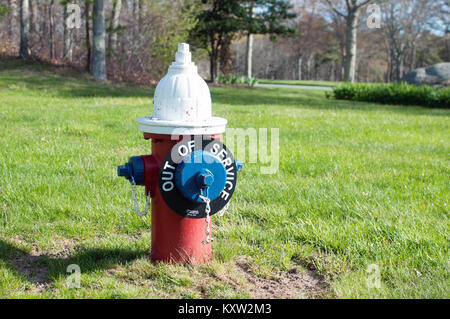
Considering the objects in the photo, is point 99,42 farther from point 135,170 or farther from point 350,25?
point 350,25

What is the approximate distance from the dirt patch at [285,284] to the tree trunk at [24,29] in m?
13.6

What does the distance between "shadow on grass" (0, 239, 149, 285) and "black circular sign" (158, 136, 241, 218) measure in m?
0.54

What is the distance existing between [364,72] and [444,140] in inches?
1726

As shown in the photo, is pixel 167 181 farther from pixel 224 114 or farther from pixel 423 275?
pixel 224 114

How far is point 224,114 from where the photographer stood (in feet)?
27.6

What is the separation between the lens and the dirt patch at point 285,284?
7.23ft

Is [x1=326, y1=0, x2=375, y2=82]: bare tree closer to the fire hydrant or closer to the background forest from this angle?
the background forest

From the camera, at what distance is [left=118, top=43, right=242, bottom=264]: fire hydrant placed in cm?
216
